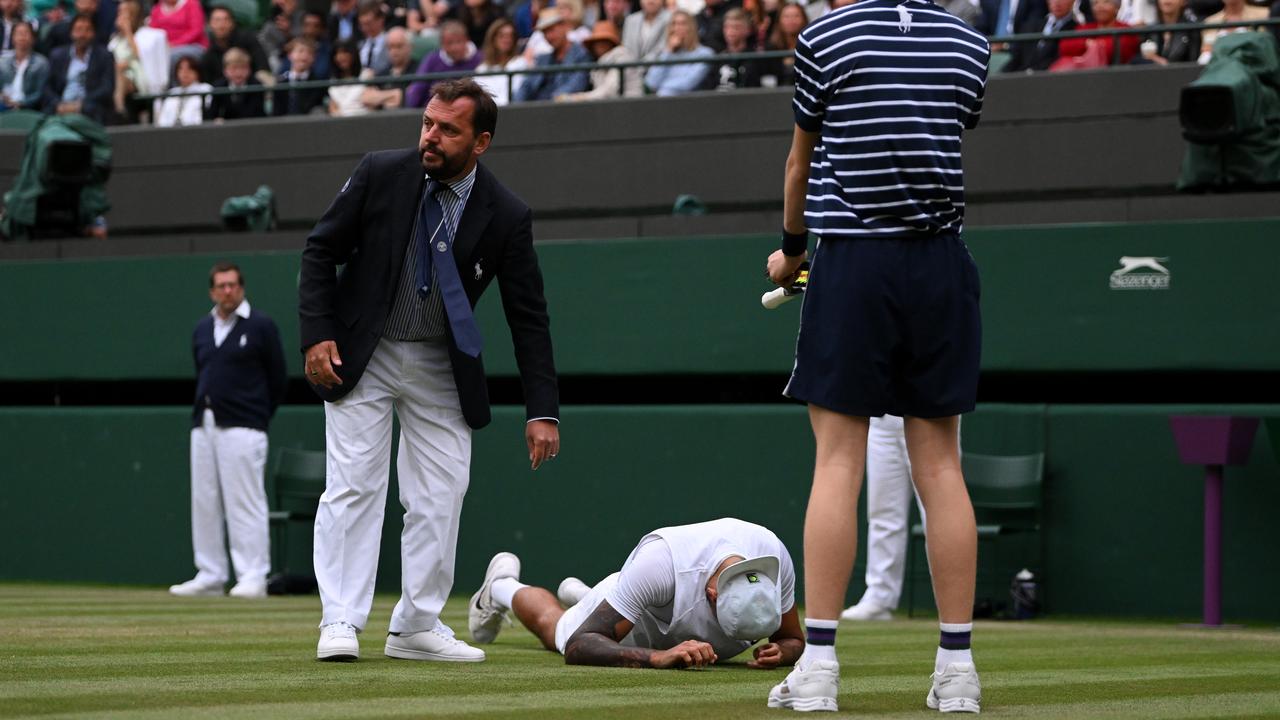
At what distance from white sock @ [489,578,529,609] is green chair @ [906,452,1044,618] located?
4.41m

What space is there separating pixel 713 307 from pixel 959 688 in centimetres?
821

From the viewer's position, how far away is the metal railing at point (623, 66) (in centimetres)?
1272

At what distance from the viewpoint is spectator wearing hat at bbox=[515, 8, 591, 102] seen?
1577 cm

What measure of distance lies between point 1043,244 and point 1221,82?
1.49m

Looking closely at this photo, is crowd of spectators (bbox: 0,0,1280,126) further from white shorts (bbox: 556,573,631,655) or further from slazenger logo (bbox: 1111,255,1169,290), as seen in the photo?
white shorts (bbox: 556,573,631,655)

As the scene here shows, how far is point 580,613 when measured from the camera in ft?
23.1

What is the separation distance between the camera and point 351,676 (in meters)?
6.14

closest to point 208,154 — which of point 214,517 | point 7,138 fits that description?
point 7,138

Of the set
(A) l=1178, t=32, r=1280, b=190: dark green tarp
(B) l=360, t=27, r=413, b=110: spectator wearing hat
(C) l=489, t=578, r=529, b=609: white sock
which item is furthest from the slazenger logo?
(B) l=360, t=27, r=413, b=110: spectator wearing hat

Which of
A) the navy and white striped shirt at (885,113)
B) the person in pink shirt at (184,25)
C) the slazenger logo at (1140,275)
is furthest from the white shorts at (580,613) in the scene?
the person in pink shirt at (184,25)

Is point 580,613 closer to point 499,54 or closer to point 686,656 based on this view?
point 686,656

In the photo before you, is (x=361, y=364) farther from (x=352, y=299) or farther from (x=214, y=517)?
(x=214, y=517)

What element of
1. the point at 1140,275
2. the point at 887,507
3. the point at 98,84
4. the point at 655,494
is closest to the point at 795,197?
the point at 887,507

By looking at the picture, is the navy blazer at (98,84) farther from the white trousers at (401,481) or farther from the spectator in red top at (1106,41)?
the white trousers at (401,481)
